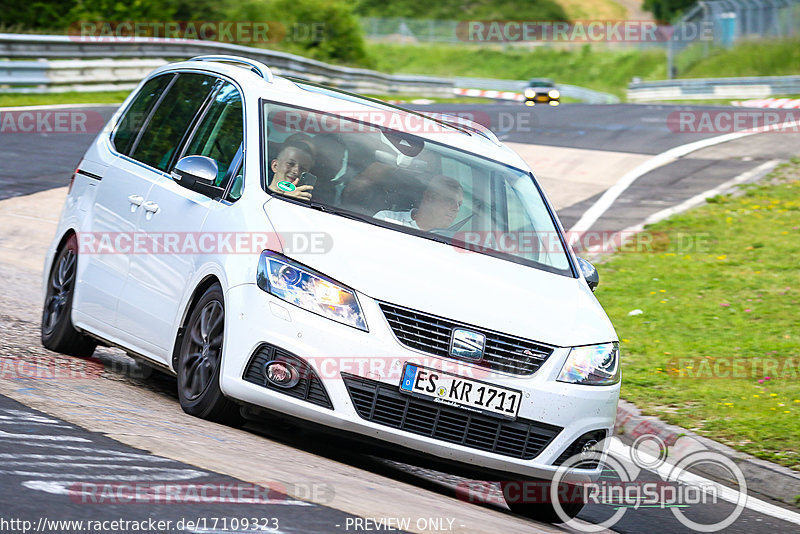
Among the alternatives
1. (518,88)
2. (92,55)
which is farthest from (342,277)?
(518,88)

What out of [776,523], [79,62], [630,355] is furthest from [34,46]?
[776,523]

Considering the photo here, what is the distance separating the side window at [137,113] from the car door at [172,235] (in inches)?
27.0

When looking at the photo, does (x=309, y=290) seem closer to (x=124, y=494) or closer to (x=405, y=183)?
(x=405, y=183)

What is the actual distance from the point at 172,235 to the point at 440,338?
71.8 inches

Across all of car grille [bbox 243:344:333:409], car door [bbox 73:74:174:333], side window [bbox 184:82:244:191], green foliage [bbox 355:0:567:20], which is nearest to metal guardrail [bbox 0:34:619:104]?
car door [bbox 73:74:174:333]

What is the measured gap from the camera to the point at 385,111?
731 centimetres

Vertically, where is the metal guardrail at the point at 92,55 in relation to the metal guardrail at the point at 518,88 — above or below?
above

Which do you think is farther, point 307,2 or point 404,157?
point 307,2

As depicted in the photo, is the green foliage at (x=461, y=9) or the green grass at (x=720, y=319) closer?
the green grass at (x=720, y=319)

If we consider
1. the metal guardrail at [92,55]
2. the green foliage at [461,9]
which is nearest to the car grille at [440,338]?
the metal guardrail at [92,55]

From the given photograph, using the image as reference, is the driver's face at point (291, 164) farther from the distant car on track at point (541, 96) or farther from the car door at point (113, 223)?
the distant car on track at point (541, 96)

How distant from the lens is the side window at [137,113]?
25.4ft

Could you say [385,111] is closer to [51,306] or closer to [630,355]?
[51,306]

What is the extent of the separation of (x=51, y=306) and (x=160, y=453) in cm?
332
